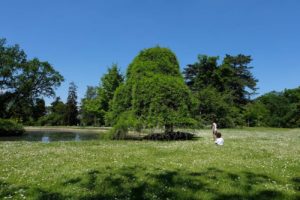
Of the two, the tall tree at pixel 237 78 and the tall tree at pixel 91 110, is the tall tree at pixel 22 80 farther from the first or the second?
the tall tree at pixel 237 78

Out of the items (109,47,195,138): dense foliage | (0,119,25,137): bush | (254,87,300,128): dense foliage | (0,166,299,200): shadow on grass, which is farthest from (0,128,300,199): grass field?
(254,87,300,128): dense foliage

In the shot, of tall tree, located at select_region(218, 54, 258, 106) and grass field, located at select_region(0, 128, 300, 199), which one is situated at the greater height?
tall tree, located at select_region(218, 54, 258, 106)

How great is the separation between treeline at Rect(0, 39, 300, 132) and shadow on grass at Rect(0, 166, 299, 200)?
18.2m

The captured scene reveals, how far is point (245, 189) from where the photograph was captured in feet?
29.5

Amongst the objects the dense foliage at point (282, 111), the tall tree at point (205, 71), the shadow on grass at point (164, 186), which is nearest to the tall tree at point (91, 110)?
A: the tall tree at point (205, 71)

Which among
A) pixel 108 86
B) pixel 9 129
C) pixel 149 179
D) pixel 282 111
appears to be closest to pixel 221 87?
pixel 282 111

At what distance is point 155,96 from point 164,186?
20718 mm

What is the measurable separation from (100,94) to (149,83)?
38.6 metres

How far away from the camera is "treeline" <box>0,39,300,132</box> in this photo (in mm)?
30172

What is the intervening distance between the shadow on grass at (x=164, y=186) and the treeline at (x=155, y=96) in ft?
59.6

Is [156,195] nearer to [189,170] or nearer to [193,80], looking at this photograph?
[189,170]

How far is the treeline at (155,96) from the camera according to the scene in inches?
1188

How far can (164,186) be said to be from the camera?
9.26 meters

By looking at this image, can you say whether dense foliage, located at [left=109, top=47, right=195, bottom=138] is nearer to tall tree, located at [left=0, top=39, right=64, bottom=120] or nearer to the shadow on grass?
the shadow on grass
